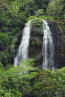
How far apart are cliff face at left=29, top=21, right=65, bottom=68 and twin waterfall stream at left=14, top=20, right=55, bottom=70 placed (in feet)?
1.19

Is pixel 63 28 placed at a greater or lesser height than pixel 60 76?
greater

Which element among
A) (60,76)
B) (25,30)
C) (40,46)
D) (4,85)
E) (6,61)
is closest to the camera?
(4,85)

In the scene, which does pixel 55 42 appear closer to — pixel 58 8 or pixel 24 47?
pixel 24 47

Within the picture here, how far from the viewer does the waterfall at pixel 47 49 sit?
60.6ft

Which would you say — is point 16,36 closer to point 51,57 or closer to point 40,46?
point 40,46

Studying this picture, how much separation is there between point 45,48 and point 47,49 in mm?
254

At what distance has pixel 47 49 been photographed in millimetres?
18984

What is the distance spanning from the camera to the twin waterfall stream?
18.5 meters

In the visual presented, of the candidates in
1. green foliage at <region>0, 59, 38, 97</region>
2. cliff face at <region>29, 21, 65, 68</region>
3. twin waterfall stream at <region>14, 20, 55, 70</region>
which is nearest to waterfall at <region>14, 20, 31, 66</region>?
twin waterfall stream at <region>14, 20, 55, 70</region>

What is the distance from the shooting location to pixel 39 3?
26.6 meters

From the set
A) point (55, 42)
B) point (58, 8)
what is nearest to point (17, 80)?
point (55, 42)

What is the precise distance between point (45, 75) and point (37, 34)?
6.25 metres

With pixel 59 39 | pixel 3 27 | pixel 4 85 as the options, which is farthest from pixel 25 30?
pixel 4 85

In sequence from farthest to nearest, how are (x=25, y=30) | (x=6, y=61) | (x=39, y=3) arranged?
(x=39, y=3) < (x=25, y=30) < (x=6, y=61)
